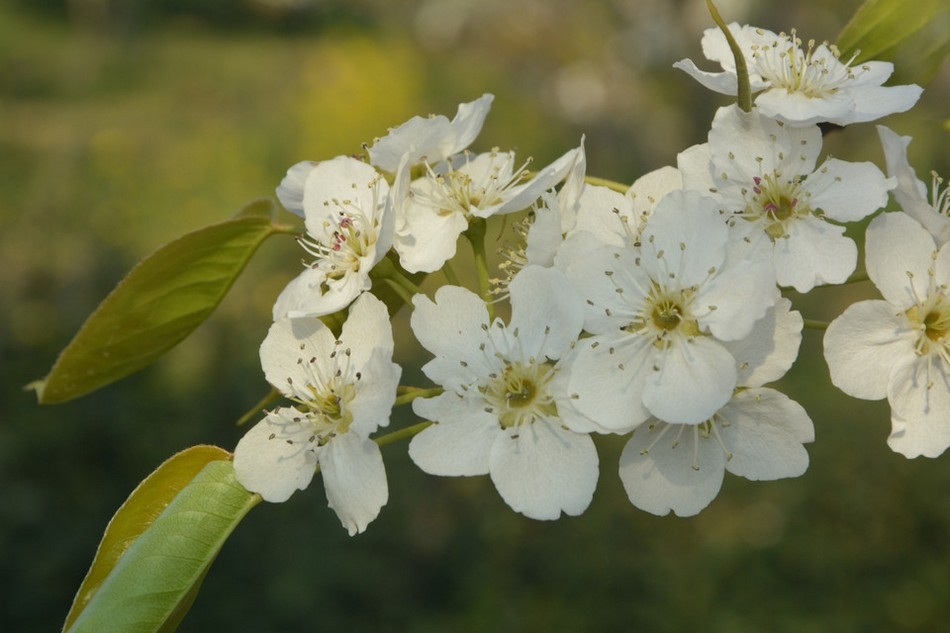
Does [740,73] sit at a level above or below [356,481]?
above

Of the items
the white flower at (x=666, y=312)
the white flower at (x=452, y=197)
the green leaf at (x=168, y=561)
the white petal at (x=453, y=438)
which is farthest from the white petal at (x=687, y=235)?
the green leaf at (x=168, y=561)

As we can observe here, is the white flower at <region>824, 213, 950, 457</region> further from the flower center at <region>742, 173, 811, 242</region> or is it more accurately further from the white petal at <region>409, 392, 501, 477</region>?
the white petal at <region>409, 392, 501, 477</region>

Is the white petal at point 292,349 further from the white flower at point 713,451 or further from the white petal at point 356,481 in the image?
the white flower at point 713,451

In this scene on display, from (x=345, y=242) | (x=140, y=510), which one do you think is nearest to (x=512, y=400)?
(x=345, y=242)

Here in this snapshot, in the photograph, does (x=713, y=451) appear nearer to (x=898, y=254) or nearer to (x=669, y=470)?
(x=669, y=470)

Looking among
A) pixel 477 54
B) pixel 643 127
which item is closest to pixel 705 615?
pixel 643 127

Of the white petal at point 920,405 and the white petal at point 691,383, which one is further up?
the white petal at point 691,383

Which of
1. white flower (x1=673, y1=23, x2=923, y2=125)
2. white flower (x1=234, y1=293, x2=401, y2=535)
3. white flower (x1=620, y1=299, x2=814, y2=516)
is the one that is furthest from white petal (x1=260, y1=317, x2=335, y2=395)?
white flower (x1=673, y1=23, x2=923, y2=125)
